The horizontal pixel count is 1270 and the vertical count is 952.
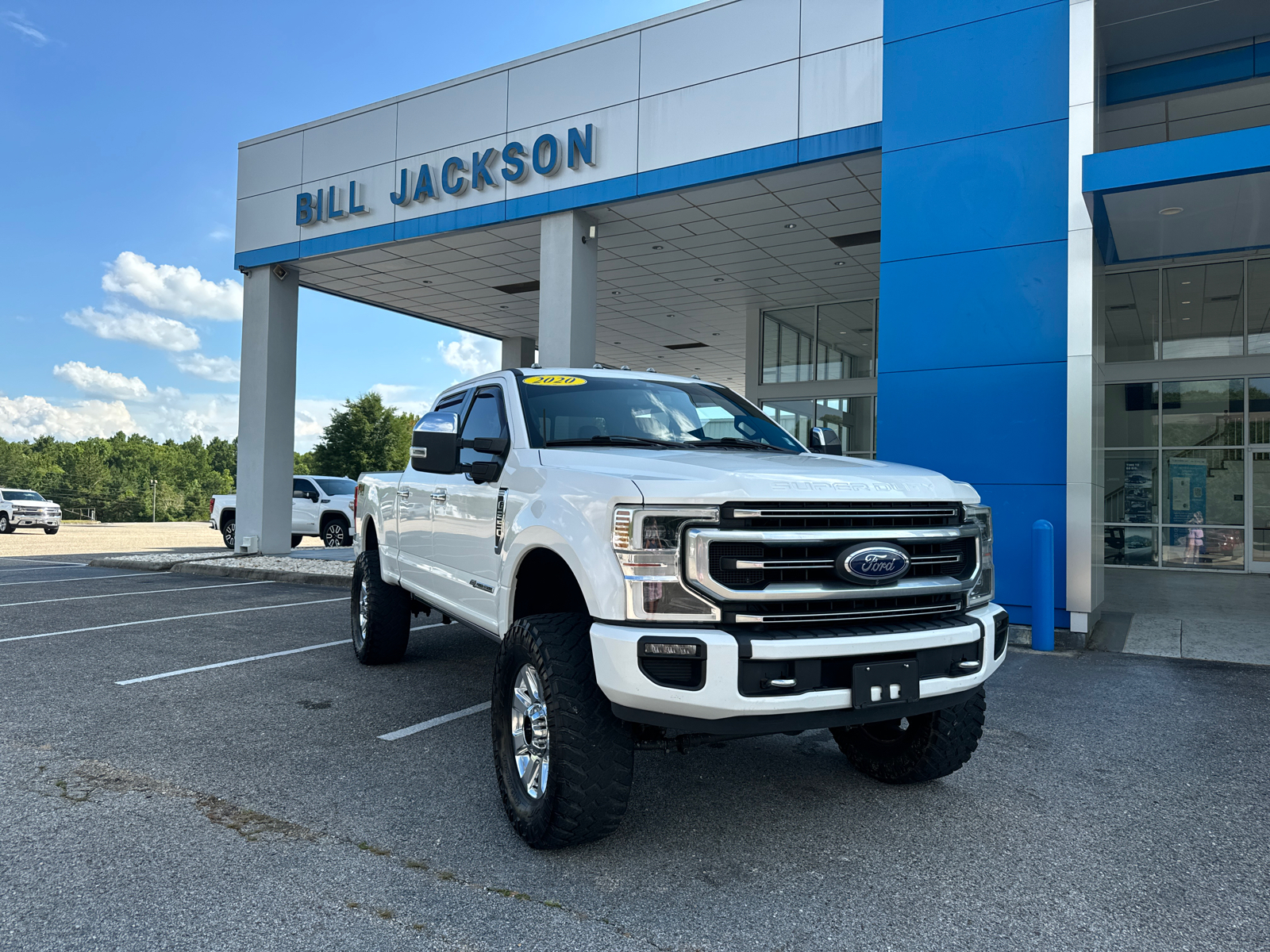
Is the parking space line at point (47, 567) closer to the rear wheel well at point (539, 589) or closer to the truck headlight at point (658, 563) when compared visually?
the rear wheel well at point (539, 589)

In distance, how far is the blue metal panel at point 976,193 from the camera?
849cm

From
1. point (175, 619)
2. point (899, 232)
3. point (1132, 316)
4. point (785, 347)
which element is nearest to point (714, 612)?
point (899, 232)

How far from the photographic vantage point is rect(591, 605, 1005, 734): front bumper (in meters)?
2.96

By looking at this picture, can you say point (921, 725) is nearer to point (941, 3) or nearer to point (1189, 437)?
point (941, 3)

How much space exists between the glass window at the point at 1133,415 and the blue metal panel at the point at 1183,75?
7.44 meters

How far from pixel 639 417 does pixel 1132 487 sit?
15643 millimetres

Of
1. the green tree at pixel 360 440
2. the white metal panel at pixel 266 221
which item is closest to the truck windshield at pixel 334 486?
the white metal panel at pixel 266 221

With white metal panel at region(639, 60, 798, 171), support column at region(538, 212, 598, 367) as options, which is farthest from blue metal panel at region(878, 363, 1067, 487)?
support column at region(538, 212, 598, 367)

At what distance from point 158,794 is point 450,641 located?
416cm

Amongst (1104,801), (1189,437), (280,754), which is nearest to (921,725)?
(1104,801)

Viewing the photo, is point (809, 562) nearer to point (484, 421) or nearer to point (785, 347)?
point (484, 421)

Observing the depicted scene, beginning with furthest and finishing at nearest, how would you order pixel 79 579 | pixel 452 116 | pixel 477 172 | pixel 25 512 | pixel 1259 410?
pixel 25 512 < pixel 1259 410 < pixel 79 579 < pixel 452 116 < pixel 477 172

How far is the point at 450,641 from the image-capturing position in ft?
26.2

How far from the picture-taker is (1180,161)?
7648 millimetres
